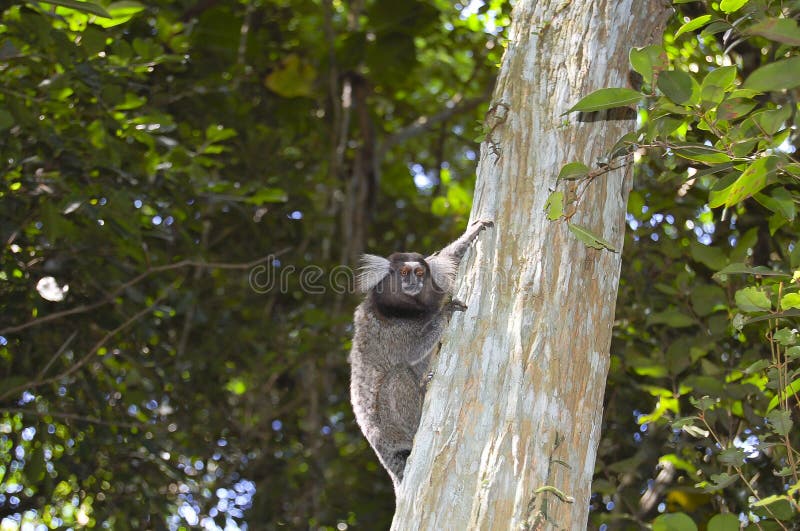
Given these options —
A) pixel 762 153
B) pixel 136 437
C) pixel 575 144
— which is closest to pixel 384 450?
pixel 136 437

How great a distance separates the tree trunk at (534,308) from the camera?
8.87 feet

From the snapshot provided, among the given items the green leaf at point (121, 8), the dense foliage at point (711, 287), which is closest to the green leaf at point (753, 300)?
the dense foliage at point (711, 287)

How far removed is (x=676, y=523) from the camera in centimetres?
286

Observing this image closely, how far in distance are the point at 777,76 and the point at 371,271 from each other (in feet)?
11.2

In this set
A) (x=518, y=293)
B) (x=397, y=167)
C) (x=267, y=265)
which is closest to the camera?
(x=518, y=293)

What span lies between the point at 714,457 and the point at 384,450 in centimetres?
220

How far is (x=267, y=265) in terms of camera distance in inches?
295

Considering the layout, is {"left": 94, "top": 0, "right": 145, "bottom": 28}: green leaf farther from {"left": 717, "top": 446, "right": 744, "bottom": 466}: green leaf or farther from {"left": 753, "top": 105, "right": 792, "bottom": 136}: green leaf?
{"left": 717, "top": 446, "right": 744, "bottom": 466}: green leaf

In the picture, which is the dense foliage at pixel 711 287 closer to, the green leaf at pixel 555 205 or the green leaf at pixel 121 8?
the green leaf at pixel 555 205

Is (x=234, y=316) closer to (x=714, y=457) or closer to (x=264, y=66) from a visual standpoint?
(x=264, y=66)

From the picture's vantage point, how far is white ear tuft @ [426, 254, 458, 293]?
4.45 metres

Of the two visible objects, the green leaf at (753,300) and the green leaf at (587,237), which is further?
the green leaf at (753,300)

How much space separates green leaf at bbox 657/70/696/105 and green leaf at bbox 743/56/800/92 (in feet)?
0.85

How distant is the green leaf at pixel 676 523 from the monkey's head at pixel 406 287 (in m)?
2.13
